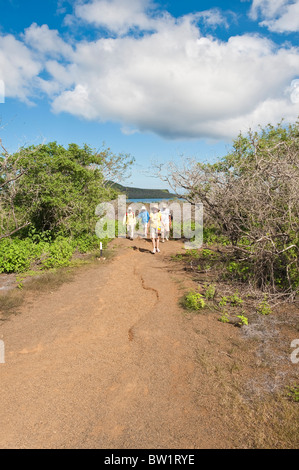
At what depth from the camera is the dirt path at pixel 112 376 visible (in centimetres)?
278

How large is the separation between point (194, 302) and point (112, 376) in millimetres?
2559

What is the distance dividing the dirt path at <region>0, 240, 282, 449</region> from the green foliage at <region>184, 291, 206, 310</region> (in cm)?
25

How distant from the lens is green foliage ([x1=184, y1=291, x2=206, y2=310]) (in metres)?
5.71

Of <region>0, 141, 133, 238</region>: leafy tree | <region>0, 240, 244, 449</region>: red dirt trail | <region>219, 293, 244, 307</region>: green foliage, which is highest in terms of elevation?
<region>0, 141, 133, 238</region>: leafy tree

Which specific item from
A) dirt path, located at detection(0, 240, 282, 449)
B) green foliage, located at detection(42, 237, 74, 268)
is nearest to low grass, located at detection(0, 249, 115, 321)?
green foliage, located at detection(42, 237, 74, 268)

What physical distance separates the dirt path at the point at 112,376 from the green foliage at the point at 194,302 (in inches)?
10.0

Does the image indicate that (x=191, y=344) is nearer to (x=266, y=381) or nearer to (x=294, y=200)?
(x=266, y=381)

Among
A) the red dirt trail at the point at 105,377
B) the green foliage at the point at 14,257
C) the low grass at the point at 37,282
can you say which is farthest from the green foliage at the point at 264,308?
the green foliage at the point at 14,257

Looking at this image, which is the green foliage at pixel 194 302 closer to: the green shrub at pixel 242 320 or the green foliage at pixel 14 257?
the green shrub at pixel 242 320

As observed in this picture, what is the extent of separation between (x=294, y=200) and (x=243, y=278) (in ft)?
7.25

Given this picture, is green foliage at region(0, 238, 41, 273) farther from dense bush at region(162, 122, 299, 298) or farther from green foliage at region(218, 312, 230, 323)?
green foliage at region(218, 312, 230, 323)

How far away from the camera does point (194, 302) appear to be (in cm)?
580

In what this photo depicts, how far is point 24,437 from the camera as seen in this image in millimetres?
2773
